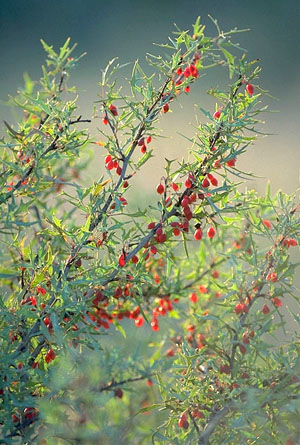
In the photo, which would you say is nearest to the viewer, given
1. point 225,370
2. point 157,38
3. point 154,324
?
point 225,370

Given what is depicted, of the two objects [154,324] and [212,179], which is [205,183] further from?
[154,324]

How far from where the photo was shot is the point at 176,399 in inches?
27.1

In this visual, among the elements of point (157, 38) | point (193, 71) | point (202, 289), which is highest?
point (157, 38)

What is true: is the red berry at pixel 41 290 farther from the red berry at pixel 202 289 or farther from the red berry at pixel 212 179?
the red berry at pixel 202 289

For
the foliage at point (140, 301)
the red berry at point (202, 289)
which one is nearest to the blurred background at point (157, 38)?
the red berry at point (202, 289)

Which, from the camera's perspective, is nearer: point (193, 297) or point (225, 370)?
point (225, 370)

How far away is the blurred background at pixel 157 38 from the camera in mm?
3344

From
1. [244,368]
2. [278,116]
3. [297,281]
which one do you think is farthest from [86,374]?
[278,116]

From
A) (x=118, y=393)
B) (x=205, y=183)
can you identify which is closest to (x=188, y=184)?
(x=205, y=183)

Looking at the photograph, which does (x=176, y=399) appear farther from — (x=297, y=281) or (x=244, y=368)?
(x=297, y=281)

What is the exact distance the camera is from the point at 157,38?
4543mm

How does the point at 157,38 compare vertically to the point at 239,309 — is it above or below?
above

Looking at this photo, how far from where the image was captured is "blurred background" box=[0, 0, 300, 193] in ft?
11.0

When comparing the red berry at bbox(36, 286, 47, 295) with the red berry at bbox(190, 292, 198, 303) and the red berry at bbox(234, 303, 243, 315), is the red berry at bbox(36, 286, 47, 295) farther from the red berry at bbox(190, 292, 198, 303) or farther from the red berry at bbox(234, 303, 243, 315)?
the red berry at bbox(190, 292, 198, 303)
